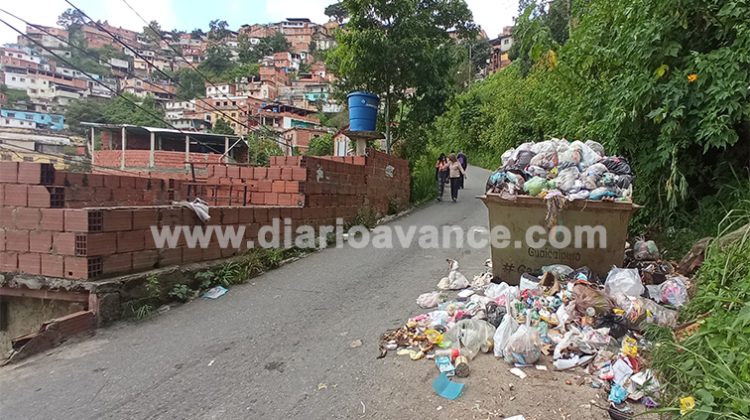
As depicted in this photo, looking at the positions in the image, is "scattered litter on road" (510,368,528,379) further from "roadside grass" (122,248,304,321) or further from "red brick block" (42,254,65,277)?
"red brick block" (42,254,65,277)

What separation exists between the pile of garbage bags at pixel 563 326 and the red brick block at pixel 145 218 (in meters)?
2.73

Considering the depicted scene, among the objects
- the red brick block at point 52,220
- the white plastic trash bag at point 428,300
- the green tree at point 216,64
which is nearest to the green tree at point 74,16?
the red brick block at point 52,220

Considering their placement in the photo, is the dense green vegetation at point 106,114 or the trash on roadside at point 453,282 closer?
the trash on roadside at point 453,282

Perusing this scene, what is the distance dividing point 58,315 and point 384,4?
9191 mm

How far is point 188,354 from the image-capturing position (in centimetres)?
329

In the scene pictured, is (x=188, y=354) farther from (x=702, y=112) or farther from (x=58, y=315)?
(x=702, y=112)

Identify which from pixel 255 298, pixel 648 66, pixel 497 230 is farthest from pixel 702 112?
pixel 255 298

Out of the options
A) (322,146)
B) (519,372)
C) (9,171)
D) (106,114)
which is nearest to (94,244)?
(9,171)

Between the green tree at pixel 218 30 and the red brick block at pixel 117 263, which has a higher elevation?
the green tree at pixel 218 30

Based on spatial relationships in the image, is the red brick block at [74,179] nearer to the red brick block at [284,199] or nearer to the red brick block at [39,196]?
the red brick block at [39,196]

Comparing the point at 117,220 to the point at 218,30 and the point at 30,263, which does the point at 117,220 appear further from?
the point at 218,30

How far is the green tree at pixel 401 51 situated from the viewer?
10.1m

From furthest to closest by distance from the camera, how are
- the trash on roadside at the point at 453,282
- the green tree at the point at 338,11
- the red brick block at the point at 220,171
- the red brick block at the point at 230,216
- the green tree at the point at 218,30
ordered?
the green tree at the point at 218,30, the green tree at the point at 338,11, the red brick block at the point at 220,171, the red brick block at the point at 230,216, the trash on roadside at the point at 453,282

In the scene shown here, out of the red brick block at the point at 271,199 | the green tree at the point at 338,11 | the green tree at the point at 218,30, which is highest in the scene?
the green tree at the point at 218,30
